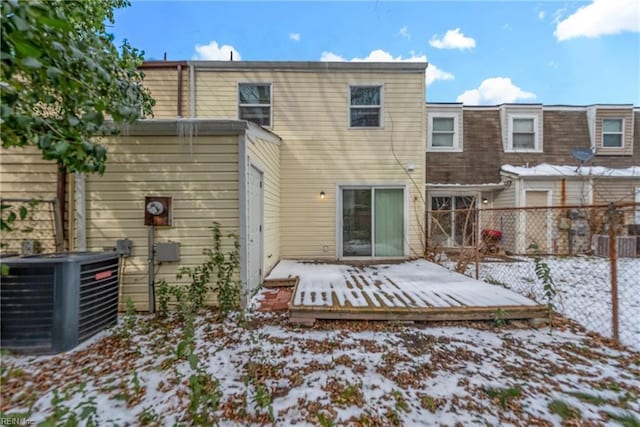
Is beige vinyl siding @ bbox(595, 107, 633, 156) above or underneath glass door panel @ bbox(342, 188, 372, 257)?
above

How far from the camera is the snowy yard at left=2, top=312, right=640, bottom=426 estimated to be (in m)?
1.87

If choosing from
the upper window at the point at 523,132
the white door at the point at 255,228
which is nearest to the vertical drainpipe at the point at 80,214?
the white door at the point at 255,228

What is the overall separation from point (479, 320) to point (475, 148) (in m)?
7.45

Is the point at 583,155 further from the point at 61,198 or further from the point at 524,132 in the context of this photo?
the point at 61,198

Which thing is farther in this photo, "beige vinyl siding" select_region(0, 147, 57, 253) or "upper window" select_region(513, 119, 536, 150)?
"upper window" select_region(513, 119, 536, 150)

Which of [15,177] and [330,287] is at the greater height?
[15,177]

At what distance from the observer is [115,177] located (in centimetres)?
364

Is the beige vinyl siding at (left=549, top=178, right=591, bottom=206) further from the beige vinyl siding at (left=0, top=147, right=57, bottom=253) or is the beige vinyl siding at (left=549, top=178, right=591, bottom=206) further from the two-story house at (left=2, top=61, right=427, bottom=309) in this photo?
the beige vinyl siding at (left=0, top=147, right=57, bottom=253)

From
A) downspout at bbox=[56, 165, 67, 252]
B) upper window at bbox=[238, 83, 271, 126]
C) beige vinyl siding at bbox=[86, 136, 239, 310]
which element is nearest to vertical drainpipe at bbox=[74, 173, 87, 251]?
beige vinyl siding at bbox=[86, 136, 239, 310]

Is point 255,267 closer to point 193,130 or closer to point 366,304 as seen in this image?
point 366,304

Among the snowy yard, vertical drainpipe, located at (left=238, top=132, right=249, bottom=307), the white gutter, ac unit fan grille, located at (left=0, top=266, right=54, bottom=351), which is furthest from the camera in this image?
the white gutter

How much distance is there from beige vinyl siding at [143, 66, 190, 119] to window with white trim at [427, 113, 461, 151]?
7430 mm

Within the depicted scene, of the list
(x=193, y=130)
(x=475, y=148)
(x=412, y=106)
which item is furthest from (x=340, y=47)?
(x=193, y=130)

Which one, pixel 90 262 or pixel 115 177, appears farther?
pixel 115 177
